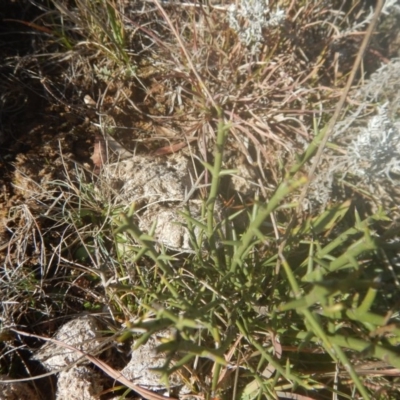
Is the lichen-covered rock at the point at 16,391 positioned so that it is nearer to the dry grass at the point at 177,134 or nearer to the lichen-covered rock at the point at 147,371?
the dry grass at the point at 177,134

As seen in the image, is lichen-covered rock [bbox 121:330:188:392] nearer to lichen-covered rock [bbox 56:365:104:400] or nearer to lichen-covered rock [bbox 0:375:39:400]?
lichen-covered rock [bbox 56:365:104:400]

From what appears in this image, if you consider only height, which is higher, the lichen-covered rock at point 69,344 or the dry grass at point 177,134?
the dry grass at point 177,134

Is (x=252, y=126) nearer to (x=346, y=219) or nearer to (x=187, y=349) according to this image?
(x=346, y=219)

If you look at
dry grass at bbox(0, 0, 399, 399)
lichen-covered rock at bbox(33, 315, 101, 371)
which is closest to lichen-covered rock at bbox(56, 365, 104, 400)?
lichen-covered rock at bbox(33, 315, 101, 371)

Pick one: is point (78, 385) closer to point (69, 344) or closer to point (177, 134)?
point (69, 344)

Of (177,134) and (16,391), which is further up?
(177,134)

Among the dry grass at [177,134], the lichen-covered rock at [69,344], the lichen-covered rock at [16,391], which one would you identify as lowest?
the lichen-covered rock at [16,391]

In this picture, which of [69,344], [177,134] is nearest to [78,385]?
[69,344]

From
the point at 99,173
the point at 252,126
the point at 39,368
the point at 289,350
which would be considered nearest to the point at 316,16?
the point at 252,126

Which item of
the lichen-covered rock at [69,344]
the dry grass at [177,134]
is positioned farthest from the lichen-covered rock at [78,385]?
the dry grass at [177,134]

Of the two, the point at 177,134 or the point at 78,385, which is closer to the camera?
the point at 78,385

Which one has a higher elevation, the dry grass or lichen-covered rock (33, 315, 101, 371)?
the dry grass
